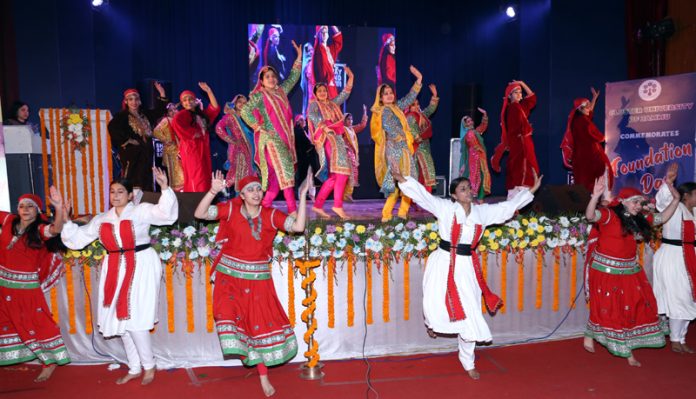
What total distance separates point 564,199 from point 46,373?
4.62m

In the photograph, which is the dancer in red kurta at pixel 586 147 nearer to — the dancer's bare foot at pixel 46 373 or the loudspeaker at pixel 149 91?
the dancer's bare foot at pixel 46 373

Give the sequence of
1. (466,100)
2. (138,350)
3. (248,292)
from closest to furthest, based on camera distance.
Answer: (248,292), (138,350), (466,100)

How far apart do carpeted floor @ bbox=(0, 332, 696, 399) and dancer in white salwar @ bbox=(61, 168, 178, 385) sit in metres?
0.37

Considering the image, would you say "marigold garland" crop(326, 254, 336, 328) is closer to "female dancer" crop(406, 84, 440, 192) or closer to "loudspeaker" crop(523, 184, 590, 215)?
"loudspeaker" crop(523, 184, 590, 215)

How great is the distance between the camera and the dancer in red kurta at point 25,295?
12.1ft

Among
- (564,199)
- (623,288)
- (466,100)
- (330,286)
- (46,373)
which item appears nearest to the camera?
(46,373)

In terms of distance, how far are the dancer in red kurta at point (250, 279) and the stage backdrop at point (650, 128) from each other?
5.23 meters

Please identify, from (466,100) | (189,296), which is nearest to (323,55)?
(466,100)

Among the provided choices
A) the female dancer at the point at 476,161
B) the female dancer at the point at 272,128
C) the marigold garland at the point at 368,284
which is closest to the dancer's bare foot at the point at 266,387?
the marigold garland at the point at 368,284

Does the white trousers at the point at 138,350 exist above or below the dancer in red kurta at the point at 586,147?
below

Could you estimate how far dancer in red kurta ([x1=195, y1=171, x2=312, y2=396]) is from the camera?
3420 mm

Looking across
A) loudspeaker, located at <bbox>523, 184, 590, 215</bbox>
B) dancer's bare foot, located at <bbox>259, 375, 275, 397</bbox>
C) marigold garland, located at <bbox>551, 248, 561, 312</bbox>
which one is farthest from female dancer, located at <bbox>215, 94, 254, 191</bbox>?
marigold garland, located at <bbox>551, 248, 561, 312</bbox>

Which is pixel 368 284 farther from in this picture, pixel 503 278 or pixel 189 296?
pixel 189 296

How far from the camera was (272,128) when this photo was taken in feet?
17.1
